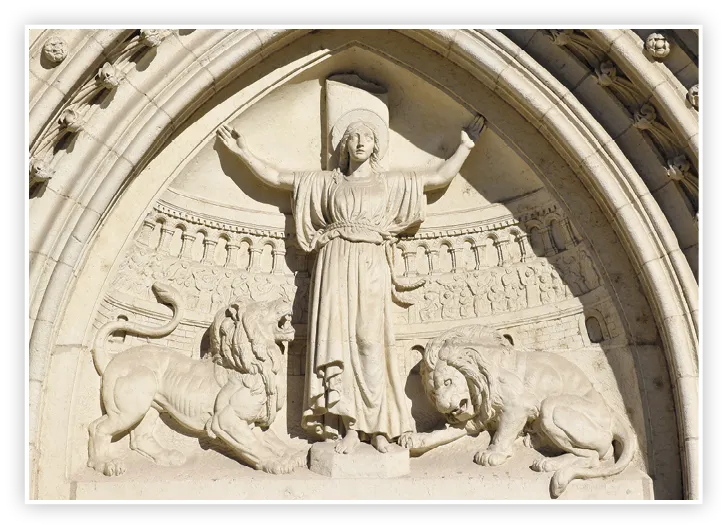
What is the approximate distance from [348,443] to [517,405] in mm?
927

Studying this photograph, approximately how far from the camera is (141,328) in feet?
22.6

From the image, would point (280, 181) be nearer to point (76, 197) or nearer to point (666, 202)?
point (76, 197)

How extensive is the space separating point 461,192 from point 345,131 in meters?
0.76

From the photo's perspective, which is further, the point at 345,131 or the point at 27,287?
the point at 345,131

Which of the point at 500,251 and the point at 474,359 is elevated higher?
the point at 500,251

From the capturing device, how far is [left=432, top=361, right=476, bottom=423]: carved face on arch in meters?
6.79

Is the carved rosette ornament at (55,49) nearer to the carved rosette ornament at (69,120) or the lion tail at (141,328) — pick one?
the carved rosette ornament at (69,120)

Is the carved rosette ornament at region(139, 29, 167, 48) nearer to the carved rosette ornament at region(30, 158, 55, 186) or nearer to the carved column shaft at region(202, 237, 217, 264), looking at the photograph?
the carved rosette ornament at region(30, 158, 55, 186)

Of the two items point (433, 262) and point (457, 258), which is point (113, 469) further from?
point (457, 258)

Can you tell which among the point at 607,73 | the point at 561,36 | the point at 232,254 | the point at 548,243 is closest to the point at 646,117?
the point at 607,73

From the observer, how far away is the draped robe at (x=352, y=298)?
6.75m

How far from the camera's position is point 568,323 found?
23.1ft

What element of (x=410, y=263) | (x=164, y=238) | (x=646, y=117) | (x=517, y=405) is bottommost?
(x=517, y=405)

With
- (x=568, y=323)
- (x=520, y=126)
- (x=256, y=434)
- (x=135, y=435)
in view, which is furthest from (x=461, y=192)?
(x=135, y=435)
